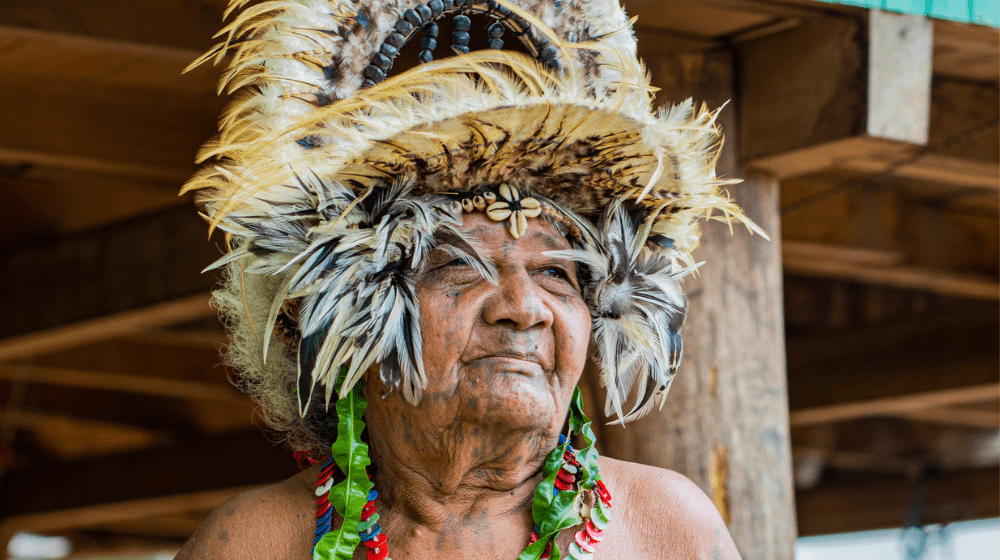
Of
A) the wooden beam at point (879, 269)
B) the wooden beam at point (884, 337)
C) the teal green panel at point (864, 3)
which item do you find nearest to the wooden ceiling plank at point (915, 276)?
the wooden beam at point (879, 269)

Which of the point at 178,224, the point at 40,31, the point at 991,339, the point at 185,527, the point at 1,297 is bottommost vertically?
the point at 185,527

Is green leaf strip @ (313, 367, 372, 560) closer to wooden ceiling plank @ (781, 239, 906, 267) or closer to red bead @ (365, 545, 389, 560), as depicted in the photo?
red bead @ (365, 545, 389, 560)

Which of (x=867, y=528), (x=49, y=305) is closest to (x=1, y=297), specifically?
(x=49, y=305)

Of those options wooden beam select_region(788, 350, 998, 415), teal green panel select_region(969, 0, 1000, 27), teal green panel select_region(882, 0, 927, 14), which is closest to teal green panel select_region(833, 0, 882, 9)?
teal green panel select_region(882, 0, 927, 14)

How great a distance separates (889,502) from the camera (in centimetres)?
692

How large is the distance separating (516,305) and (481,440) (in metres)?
0.21

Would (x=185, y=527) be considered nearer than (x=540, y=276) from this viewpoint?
No

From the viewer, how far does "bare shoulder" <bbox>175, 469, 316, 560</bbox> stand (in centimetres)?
166

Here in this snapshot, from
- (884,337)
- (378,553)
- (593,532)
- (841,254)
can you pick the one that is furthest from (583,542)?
(884,337)

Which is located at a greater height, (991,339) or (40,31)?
(40,31)

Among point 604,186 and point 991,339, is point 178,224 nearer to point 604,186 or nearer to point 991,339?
point 604,186

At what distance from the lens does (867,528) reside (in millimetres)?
6902

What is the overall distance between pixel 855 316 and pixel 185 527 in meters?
5.50

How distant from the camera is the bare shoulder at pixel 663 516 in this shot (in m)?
1.74
